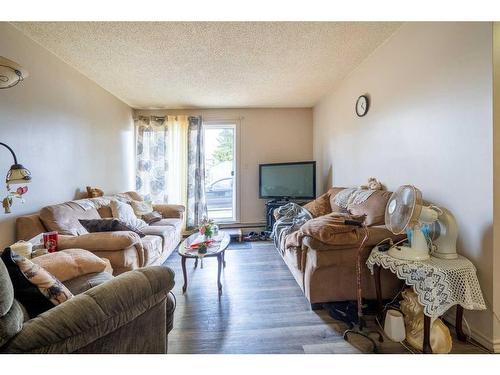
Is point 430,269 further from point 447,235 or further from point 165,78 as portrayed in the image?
point 165,78

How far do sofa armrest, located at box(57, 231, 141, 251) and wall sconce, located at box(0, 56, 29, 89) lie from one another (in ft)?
3.71

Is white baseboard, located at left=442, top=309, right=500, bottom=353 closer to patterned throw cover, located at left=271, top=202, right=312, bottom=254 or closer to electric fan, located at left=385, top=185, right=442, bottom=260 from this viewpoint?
electric fan, located at left=385, top=185, right=442, bottom=260

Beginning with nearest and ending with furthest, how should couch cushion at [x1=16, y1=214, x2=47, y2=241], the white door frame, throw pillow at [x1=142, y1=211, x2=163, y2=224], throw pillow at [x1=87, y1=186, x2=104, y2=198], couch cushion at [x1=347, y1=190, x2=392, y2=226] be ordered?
1. couch cushion at [x1=16, y1=214, x2=47, y2=241]
2. couch cushion at [x1=347, y1=190, x2=392, y2=226]
3. throw pillow at [x1=87, y1=186, x2=104, y2=198]
4. throw pillow at [x1=142, y1=211, x2=163, y2=224]
5. the white door frame

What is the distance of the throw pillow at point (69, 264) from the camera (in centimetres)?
129

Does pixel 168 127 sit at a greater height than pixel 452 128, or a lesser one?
greater

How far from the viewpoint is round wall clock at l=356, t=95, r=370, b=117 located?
8.43ft

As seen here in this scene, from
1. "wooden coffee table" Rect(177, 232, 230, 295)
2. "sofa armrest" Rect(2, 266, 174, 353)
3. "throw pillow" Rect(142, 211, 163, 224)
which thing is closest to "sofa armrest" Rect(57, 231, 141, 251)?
"wooden coffee table" Rect(177, 232, 230, 295)

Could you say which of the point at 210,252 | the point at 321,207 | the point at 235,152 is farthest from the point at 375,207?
the point at 235,152

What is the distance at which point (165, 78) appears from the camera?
291cm

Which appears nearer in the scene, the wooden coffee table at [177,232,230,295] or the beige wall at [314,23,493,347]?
the beige wall at [314,23,493,347]

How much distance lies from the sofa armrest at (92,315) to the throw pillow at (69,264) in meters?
0.61
